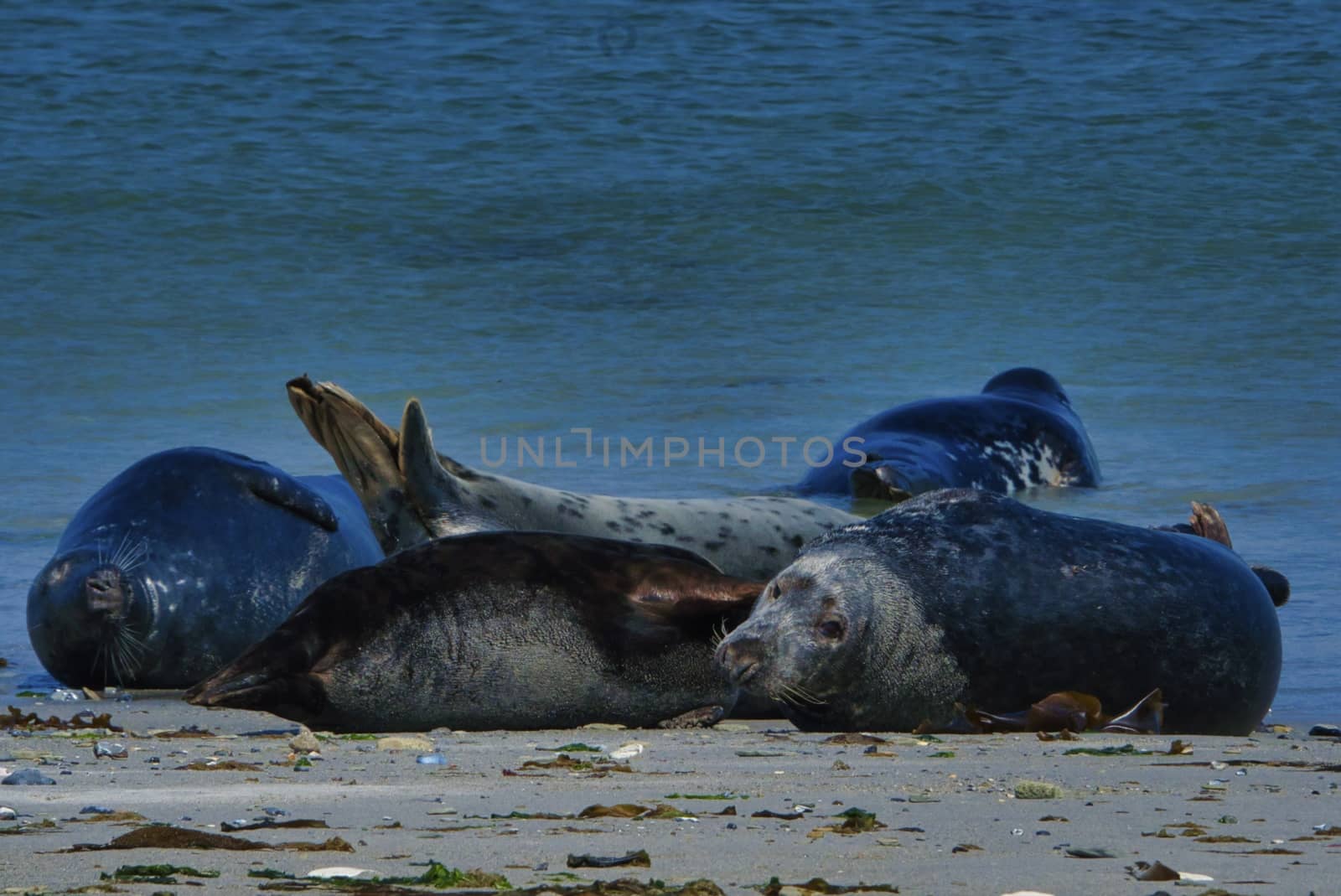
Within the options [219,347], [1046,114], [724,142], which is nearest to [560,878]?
[219,347]

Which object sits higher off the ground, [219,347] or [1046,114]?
[1046,114]

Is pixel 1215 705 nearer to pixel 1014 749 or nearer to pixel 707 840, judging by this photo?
pixel 1014 749

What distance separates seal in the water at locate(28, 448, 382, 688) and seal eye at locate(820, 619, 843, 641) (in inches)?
79.7

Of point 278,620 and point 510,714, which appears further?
point 278,620

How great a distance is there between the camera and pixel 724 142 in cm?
2506

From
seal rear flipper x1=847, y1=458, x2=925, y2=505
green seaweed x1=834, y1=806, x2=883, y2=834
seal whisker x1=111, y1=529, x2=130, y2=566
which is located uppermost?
green seaweed x1=834, y1=806, x2=883, y2=834

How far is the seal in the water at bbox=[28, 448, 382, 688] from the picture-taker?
5.63 m

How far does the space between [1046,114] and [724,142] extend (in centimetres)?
472

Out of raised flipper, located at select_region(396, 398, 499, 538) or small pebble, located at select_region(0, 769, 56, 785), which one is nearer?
small pebble, located at select_region(0, 769, 56, 785)

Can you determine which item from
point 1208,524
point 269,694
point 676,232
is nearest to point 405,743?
point 269,694

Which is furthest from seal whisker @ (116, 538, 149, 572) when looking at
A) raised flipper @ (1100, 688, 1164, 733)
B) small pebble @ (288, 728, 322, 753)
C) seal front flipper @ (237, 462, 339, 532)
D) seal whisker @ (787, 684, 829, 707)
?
raised flipper @ (1100, 688, 1164, 733)

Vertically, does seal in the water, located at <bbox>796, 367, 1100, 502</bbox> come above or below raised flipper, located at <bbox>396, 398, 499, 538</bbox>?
below

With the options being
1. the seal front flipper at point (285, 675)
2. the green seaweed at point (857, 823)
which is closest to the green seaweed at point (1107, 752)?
the green seaweed at point (857, 823)

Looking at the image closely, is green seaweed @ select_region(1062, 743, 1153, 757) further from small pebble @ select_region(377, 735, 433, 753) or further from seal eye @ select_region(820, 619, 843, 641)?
small pebble @ select_region(377, 735, 433, 753)
